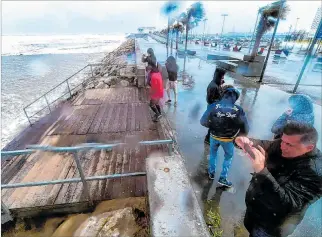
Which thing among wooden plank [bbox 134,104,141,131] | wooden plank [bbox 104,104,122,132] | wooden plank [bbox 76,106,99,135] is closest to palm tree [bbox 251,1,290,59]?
wooden plank [bbox 134,104,141,131]

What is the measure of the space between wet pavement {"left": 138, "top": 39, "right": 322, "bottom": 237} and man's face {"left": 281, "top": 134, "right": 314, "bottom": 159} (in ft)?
5.93

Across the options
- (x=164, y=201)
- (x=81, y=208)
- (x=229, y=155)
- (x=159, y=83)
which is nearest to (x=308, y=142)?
(x=164, y=201)

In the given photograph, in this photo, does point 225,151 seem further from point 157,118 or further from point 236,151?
point 157,118

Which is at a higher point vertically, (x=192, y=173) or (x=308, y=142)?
(x=308, y=142)

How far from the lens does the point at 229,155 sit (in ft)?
11.4

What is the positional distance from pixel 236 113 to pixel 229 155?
859 millimetres

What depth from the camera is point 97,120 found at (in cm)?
669

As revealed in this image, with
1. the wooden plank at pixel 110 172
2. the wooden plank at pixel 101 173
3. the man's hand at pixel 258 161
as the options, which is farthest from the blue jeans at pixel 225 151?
the wooden plank at pixel 101 173

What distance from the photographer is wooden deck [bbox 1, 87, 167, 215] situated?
11.5 feet

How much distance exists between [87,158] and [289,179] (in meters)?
4.18

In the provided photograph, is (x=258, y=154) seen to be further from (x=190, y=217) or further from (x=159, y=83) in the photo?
(x=159, y=83)

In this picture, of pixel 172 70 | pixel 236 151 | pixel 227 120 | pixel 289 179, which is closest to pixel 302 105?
pixel 227 120

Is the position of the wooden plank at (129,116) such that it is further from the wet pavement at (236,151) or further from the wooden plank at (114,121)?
the wet pavement at (236,151)

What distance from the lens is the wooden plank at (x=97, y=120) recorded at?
240 inches
